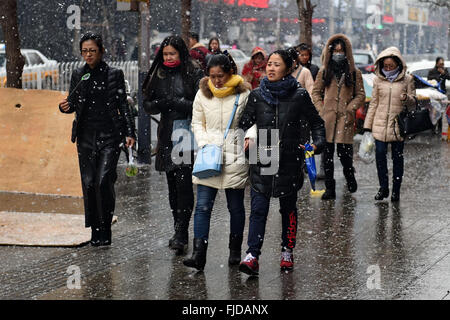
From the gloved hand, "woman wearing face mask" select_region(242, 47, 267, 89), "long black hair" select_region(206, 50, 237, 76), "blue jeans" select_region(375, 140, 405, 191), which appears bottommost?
"blue jeans" select_region(375, 140, 405, 191)

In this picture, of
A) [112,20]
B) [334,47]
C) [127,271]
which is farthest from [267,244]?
[112,20]

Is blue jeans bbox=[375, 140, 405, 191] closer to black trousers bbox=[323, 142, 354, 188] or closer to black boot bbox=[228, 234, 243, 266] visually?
black trousers bbox=[323, 142, 354, 188]

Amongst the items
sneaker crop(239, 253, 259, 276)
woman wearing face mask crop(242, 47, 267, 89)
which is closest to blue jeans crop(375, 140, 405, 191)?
woman wearing face mask crop(242, 47, 267, 89)

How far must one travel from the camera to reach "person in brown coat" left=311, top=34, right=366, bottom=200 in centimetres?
996

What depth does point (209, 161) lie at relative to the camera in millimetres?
6395

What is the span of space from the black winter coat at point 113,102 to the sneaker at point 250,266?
5.99 feet

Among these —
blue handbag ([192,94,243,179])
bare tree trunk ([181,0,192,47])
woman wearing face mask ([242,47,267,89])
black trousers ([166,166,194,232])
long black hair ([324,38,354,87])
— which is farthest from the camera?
bare tree trunk ([181,0,192,47])

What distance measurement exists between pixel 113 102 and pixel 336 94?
3615 mm

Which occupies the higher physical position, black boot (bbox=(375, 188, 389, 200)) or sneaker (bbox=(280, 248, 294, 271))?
sneaker (bbox=(280, 248, 294, 271))

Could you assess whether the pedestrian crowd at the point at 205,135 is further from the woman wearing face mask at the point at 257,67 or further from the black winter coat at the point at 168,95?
the woman wearing face mask at the point at 257,67

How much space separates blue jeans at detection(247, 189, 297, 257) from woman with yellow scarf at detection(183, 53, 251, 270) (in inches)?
8.3

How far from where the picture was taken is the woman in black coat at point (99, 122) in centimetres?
739

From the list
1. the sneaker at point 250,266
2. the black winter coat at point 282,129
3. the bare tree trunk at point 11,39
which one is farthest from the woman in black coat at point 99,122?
the bare tree trunk at point 11,39
